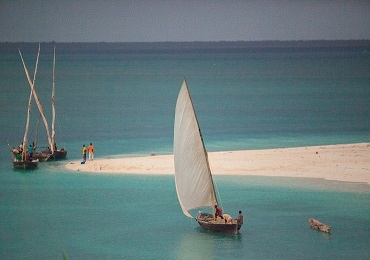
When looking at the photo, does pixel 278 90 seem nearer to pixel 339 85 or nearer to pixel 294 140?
pixel 339 85

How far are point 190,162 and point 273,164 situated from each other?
11.3 meters

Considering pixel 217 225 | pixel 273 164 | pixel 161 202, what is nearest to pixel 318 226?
pixel 217 225

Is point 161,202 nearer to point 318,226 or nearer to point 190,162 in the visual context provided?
point 190,162

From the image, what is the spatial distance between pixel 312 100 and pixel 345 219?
2484 inches

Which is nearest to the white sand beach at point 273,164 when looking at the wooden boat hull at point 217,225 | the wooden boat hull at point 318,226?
the wooden boat hull at point 318,226

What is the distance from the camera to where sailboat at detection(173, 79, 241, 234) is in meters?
32.4

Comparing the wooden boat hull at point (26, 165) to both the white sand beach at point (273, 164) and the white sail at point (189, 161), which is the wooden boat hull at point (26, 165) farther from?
the white sail at point (189, 161)

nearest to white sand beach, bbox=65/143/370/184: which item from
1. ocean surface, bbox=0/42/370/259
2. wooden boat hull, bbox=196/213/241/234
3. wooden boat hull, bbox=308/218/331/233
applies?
ocean surface, bbox=0/42/370/259

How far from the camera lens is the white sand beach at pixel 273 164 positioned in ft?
137

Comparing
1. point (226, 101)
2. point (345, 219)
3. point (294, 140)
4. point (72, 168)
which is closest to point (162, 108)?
point (226, 101)

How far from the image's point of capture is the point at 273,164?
142 feet

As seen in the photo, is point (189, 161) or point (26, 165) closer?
point (189, 161)

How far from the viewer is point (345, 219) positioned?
33625 millimetres

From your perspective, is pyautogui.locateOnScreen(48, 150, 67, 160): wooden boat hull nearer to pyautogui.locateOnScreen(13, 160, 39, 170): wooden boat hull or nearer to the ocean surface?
the ocean surface
